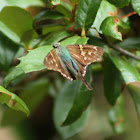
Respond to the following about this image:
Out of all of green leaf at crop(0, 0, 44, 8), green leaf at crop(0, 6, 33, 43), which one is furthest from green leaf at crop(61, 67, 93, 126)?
green leaf at crop(0, 0, 44, 8)

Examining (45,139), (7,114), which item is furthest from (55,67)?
(45,139)

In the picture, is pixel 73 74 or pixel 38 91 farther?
pixel 38 91

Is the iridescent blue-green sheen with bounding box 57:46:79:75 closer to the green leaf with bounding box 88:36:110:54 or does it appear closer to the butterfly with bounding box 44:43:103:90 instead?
the butterfly with bounding box 44:43:103:90

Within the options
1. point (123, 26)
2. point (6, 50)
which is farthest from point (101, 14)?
point (6, 50)

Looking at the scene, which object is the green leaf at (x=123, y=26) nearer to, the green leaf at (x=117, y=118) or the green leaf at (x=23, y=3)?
the green leaf at (x=23, y=3)

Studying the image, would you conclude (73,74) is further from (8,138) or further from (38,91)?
(8,138)

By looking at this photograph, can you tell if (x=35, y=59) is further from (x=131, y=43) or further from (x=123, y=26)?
(x=131, y=43)

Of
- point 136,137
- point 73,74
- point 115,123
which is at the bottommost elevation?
point 136,137
